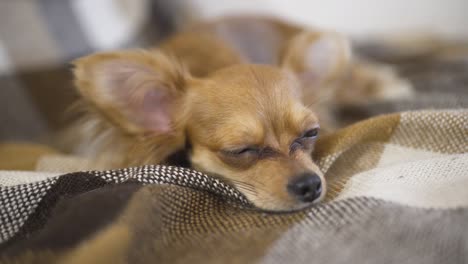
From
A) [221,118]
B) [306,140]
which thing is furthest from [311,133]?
[221,118]

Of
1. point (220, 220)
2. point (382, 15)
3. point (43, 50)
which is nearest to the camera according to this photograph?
point (220, 220)

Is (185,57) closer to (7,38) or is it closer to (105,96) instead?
(105,96)

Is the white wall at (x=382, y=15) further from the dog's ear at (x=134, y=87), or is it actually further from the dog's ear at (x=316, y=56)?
the dog's ear at (x=134, y=87)

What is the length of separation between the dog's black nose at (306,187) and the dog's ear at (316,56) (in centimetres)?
61

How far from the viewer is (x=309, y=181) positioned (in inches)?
40.0

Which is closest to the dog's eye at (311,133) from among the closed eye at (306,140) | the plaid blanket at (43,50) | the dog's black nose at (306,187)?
the closed eye at (306,140)

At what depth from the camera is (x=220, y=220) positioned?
91cm

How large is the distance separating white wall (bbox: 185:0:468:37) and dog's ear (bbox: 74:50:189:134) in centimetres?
188

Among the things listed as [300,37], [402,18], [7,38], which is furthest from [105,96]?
[402,18]

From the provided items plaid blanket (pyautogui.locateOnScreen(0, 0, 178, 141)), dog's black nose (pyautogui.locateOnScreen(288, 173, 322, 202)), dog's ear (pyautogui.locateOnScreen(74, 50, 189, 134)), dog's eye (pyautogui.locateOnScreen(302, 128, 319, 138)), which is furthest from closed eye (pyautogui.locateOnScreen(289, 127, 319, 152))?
plaid blanket (pyautogui.locateOnScreen(0, 0, 178, 141))

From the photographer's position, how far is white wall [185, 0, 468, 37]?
3.05 metres

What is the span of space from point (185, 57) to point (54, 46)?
2.10ft

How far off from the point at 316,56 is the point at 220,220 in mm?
902

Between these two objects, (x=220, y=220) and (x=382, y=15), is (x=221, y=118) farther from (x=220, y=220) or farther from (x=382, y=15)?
(x=382, y=15)
